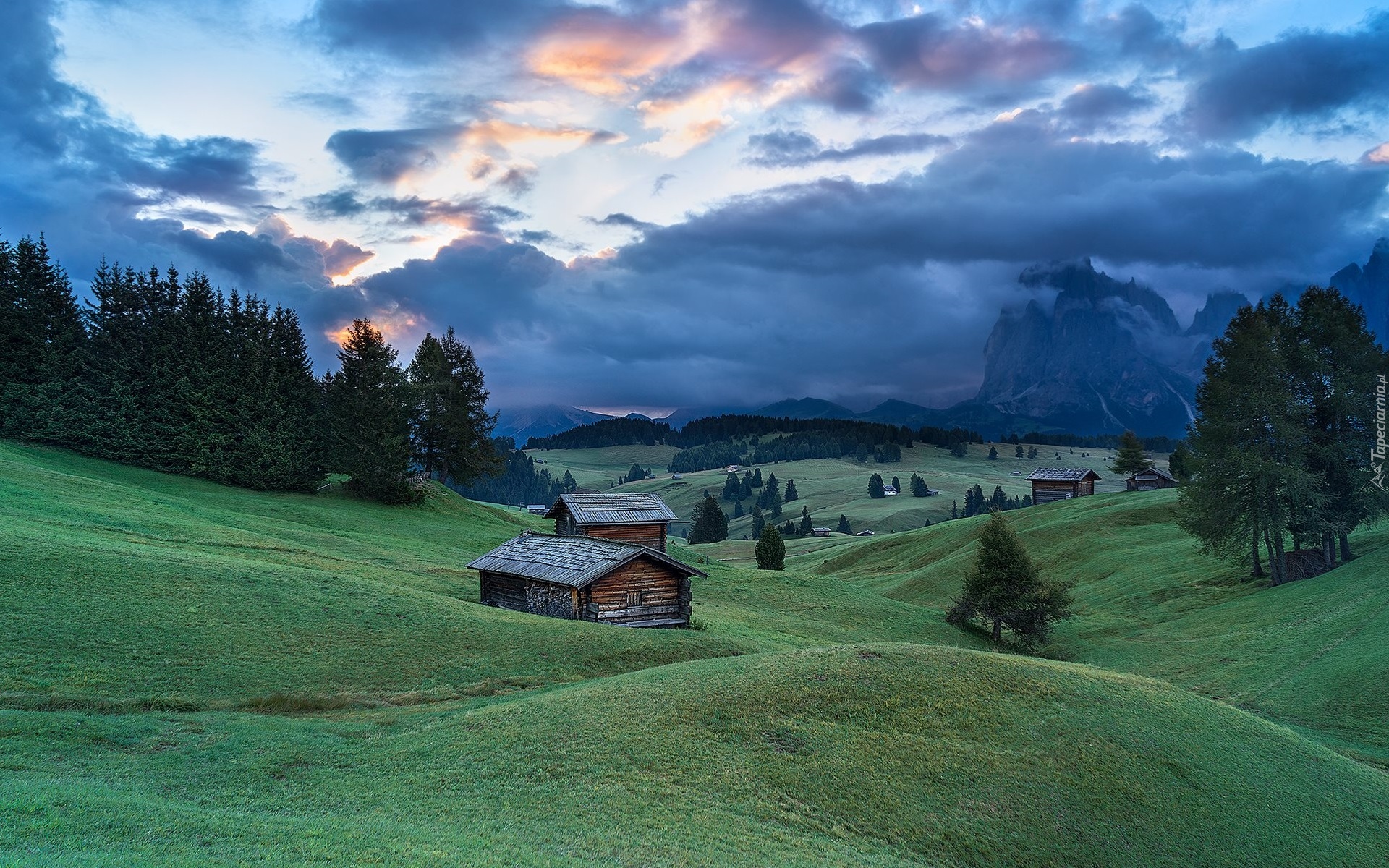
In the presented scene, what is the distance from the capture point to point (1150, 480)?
10719 centimetres

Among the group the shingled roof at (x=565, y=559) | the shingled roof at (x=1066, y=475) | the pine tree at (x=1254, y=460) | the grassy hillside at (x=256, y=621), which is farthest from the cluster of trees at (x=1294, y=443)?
the shingled roof at (x=1066, y=475)

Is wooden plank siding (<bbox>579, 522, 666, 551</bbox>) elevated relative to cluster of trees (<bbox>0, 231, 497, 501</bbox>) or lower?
lower

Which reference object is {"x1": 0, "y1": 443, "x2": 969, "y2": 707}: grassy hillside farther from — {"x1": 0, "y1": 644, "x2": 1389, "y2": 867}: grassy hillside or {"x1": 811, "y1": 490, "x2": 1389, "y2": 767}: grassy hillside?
{"x1": 811, "y1": 490, "x2": 1389, "y2": 767}: grassy hillside

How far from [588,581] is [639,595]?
375 cm

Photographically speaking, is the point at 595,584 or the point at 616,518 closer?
the point at 595,584

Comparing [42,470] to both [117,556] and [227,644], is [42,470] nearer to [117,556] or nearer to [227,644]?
[117,556]

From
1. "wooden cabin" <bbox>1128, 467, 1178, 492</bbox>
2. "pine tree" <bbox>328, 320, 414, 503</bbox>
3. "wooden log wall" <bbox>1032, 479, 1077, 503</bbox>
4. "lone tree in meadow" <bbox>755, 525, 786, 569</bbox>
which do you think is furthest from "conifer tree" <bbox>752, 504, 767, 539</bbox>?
"pine tree" <bbox>328, 320, 414, 503</bbox>

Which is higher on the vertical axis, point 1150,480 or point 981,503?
point 1150,480

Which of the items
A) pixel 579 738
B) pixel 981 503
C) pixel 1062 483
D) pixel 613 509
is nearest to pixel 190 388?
pixel 613 509

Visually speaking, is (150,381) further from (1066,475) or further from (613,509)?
(1066,475)

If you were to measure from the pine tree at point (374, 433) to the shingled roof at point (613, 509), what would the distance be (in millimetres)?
22858

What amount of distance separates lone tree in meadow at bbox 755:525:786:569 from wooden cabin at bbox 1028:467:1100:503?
169 ft

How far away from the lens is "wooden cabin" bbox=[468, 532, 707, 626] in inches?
1448

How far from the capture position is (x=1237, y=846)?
17.1 meters
